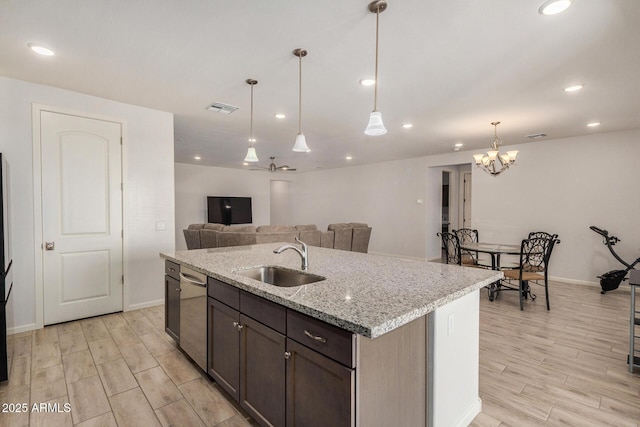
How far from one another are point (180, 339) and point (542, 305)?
451 centimetres

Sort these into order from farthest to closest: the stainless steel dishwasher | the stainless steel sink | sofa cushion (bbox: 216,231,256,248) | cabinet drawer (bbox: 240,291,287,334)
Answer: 1. sofa cushion (bbox: 216,231,256,248)
2. the stainless steel dishwasher
3. the stainless steel sink
4. cabinet drawer (bbox: 240,291,287,334)

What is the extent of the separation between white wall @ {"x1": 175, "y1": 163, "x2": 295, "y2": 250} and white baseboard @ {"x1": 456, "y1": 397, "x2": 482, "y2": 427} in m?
8.24

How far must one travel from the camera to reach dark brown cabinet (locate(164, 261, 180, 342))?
105 inches

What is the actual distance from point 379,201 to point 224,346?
6.98 meters

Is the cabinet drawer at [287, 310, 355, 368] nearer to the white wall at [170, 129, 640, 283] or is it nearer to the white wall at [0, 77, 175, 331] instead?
the white wall at [0, 77, 175, 331]

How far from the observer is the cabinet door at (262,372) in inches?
61.0

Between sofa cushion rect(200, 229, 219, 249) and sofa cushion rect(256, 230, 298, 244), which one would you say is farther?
sofa cushion rect(200, 229, 219, 249)

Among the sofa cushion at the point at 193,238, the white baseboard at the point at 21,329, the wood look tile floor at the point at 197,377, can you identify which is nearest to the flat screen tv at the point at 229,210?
the sofa cushion at the point at 193,238

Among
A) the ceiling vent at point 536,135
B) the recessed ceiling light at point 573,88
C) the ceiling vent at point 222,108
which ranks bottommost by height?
the recessed ceiling light at point 573,88

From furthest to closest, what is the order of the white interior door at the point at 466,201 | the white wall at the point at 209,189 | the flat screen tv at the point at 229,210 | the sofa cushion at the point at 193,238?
the flat screen tv at the point at 229,210 → the white wall at the point at 209,189 → the white interior door at the point at 466,201 → the sofa cushion at the point at 193,238

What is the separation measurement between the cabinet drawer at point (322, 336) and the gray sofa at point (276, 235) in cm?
389

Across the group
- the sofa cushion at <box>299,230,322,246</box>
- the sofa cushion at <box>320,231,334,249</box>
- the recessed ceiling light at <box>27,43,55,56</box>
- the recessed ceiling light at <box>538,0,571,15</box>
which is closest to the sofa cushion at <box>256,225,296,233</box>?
the sofa cushion at <box>299,230,322,246</box>

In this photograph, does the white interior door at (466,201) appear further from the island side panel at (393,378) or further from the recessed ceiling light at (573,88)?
the island side panel at (393,378)

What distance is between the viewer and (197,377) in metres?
2.35
